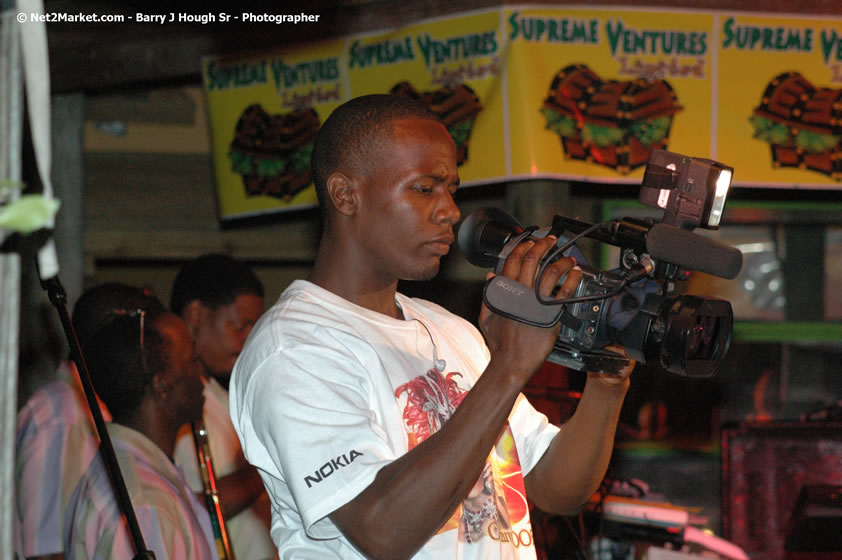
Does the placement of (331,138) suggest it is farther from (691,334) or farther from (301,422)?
(691,334)

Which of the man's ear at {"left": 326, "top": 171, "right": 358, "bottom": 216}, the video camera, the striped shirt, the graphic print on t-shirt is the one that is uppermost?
the man's ear at {"left": 326, "top": 171, "right": 358, "bottom": 216}

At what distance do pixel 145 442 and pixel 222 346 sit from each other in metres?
1.40

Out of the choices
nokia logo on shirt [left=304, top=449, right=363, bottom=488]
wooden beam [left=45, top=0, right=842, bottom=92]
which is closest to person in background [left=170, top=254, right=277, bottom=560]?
wooden beam [left=45, top=0, right=842, bottom=92]

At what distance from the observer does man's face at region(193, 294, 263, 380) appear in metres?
4.69

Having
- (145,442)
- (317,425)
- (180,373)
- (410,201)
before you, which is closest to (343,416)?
(317,425)

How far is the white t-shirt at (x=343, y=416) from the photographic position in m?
1.84

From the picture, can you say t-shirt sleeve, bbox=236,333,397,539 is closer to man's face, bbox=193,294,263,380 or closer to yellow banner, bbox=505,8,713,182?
yellow banner, bbox=505,8,713,182

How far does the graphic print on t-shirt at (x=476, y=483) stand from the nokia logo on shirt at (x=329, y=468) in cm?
21

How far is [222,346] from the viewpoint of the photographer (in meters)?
4.69

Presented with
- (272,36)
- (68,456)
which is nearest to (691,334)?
(68,456)

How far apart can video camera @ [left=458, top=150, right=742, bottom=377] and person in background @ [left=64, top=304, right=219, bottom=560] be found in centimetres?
156

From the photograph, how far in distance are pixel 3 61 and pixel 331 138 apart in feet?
3.87

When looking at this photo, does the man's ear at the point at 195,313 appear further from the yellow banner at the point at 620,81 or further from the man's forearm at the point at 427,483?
the man's forearm at the point at 427,483

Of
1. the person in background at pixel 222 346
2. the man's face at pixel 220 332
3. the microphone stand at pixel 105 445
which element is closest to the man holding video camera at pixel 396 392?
the microphone stand at pixel 105 445
